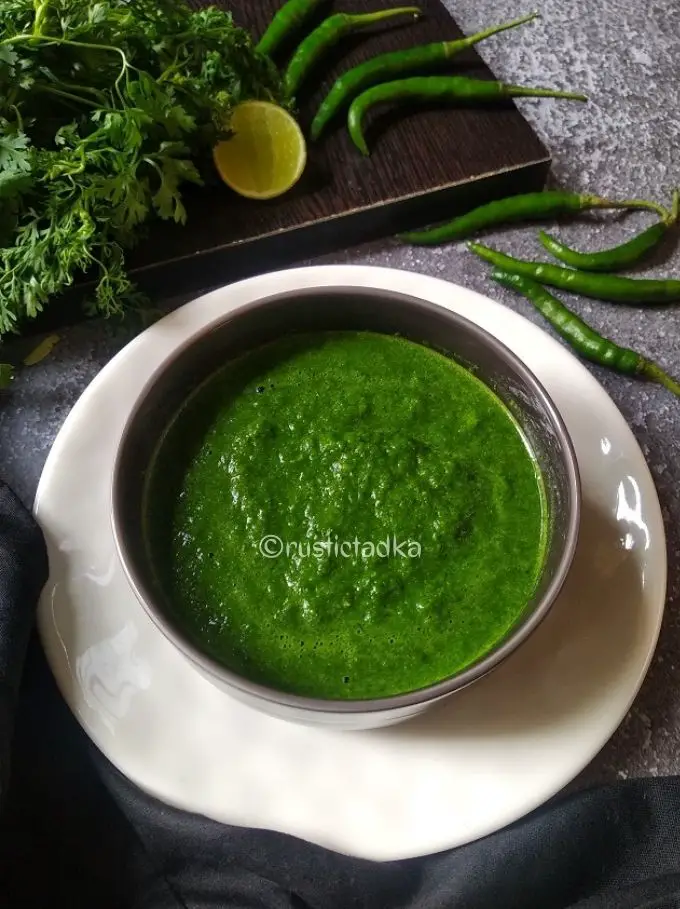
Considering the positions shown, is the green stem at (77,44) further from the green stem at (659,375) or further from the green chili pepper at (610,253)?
the green stem at (659,375)

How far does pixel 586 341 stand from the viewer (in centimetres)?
233

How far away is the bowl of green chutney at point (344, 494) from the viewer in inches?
66.8

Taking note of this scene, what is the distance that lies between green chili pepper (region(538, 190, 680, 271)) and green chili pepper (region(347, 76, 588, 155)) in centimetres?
45

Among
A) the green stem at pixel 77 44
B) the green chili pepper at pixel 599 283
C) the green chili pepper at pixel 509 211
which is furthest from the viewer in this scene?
the green chili pepper at pixel 509 211

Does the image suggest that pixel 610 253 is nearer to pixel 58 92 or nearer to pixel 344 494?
pixel 344 494

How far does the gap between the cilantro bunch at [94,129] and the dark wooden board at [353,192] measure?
135 mm

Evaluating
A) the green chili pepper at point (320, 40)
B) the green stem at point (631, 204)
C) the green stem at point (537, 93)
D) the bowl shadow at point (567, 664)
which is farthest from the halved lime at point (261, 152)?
the bowl shadow at point (567, 664)

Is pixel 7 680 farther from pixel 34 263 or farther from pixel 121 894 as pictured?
pixel 34 263

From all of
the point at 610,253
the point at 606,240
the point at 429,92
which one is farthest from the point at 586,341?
the point at 429,92

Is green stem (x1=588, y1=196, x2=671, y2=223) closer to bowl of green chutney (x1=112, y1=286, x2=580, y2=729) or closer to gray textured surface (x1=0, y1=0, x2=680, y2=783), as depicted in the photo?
gray textured surface (x1=0, y1=0, x2=680, y2=783)

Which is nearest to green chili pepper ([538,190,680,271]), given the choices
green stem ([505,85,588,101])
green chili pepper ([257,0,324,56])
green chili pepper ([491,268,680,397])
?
green chili pepper ([491,268,680,397])

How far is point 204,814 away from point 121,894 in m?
0.31

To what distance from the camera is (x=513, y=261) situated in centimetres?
246

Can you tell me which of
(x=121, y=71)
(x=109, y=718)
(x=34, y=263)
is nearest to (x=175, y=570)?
(x=109, y=718)
